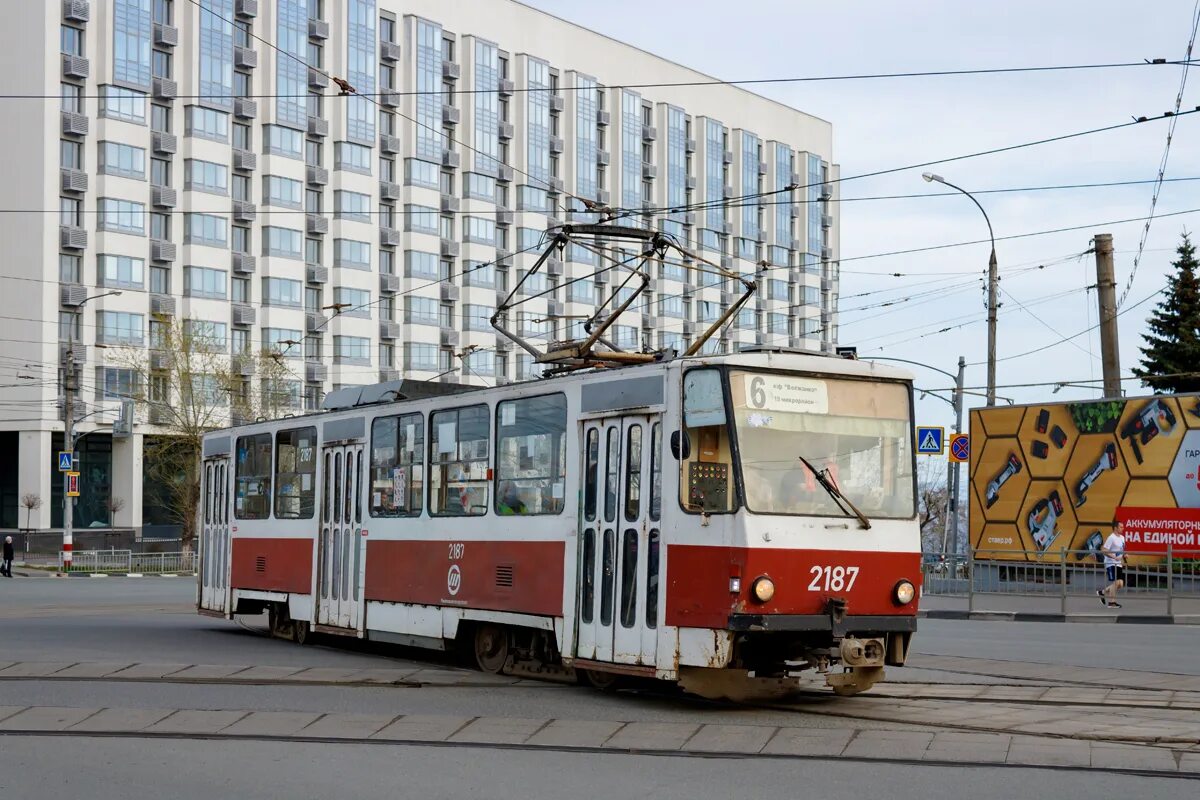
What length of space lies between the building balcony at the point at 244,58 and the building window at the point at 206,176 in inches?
181

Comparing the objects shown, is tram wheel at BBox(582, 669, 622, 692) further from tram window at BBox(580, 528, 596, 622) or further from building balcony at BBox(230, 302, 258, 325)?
building balcony at BBox(230, 302, 258, 325)

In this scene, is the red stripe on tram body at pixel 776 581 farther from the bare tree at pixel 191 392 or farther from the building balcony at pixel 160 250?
the building balcony at pixel 160 250

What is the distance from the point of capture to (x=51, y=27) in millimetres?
63625

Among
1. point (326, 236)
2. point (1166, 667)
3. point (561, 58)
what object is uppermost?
point (561, 58)

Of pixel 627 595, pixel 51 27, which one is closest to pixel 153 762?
pixel 627 595

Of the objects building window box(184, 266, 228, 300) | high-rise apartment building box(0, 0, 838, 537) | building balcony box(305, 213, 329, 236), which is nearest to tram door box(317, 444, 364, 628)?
high-rise apartment building box(0, 0, 838, 537)

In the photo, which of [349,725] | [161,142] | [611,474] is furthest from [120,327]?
[349,725]

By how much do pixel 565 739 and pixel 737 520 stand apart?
229 centimetres

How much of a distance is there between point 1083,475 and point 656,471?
73.9 ft

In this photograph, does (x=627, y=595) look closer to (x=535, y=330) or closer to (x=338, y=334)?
(x=338, y=334)

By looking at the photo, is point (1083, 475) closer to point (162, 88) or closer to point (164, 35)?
point (162, 88)

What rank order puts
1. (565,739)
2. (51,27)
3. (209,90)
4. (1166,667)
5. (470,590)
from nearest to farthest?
(565,739) → (470,590) → (1166,667) → (51,27) → (209,90)

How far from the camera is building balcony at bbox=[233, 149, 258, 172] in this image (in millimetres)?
71625

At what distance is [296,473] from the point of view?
19969mm
